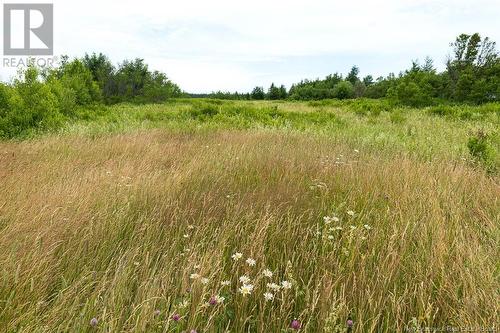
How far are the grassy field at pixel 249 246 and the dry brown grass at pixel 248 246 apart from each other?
0.02 m

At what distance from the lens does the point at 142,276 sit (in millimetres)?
1999

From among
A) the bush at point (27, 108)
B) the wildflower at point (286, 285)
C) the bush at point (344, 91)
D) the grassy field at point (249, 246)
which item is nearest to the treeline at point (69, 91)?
the bush at point (27, 108)

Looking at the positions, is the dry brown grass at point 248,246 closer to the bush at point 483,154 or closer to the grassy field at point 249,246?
the grassy field at point 249,246

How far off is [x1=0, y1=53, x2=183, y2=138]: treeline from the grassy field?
5193mm

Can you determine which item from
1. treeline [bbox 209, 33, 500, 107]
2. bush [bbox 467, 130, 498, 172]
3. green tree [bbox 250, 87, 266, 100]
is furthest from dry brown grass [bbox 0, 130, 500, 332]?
green tree [bbox 250, 87, 266, 100]

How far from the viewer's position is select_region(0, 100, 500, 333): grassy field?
166 centimetres

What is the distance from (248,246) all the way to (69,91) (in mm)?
22436

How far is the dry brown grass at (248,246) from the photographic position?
5.49ft

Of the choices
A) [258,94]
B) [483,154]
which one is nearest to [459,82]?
[483,154]

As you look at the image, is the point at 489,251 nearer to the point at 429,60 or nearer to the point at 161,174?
the point at 161,174

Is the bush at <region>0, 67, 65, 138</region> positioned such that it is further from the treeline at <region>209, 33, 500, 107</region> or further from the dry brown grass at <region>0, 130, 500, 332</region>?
the treeline at <region>209, 33, 500, 107</region>

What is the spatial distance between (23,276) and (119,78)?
5619 centimetres

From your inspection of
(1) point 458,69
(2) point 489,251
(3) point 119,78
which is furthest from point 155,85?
(2) point 489,251

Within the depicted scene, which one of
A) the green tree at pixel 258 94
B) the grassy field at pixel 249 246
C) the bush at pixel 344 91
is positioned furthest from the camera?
the green tree at pixel 258 94
